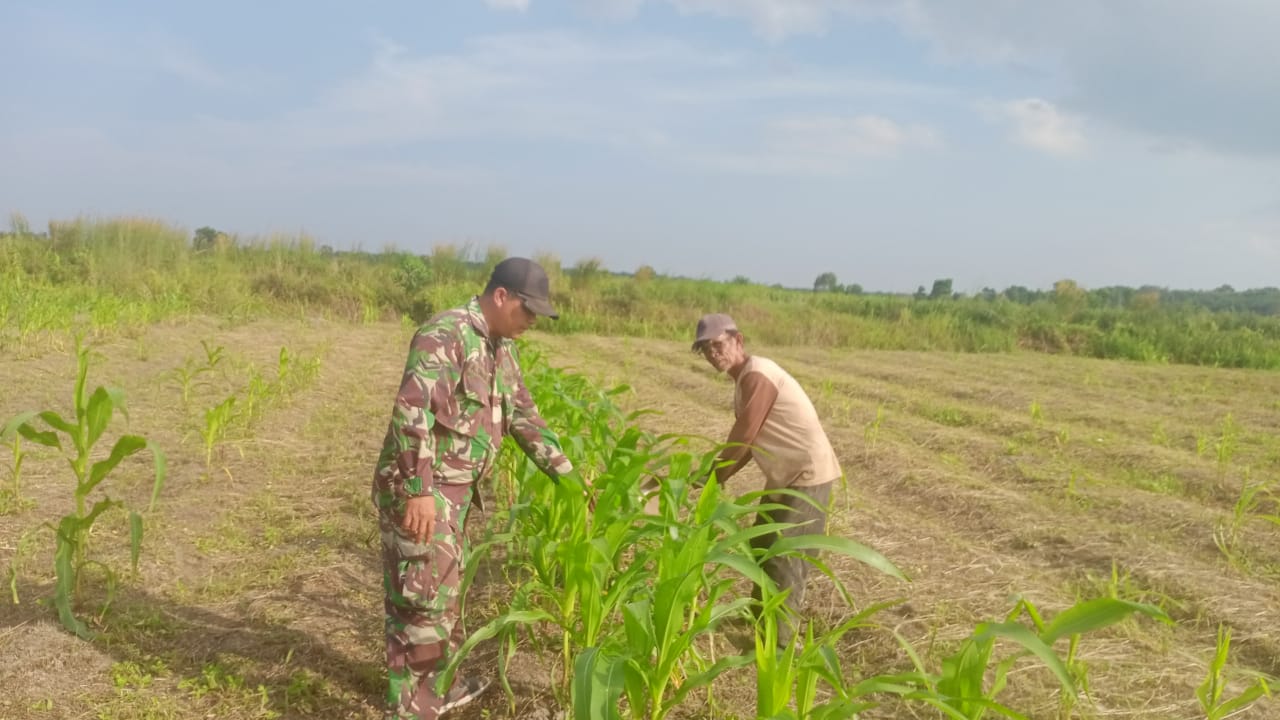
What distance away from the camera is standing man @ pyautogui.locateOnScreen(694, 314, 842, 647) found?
137 inches

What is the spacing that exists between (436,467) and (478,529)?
2075 mm

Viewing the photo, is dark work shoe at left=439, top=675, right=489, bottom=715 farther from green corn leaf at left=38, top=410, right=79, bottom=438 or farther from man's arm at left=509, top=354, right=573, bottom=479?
green corn leaf at left=38, top=410, right=79, bottom=438

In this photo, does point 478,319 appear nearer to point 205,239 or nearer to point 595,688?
point 595,688

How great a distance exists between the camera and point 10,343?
920 cm

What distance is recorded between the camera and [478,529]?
4680 mm

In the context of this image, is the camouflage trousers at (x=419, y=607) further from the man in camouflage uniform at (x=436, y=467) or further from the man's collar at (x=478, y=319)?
the man's collar at (x=478, y=319)

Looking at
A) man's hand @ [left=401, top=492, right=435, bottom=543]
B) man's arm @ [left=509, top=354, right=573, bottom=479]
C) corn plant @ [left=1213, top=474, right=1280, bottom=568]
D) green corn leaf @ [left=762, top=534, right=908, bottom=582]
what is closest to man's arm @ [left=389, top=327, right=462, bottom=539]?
man's hand @ [left=401, top=492, right=435, bottom=543]

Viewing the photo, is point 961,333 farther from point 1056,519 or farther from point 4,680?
point 4,680

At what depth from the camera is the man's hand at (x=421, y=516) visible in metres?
2.56

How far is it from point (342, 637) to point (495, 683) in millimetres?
765

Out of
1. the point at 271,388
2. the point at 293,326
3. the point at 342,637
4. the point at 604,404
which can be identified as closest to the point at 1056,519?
the point at 604,404

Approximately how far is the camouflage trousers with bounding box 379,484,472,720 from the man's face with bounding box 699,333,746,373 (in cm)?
125

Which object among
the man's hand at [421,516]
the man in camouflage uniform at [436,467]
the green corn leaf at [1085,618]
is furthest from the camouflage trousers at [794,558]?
the green corn leaf at [1085,618]

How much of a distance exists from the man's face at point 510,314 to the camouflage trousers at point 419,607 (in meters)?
0.53
